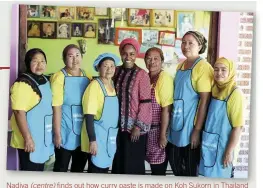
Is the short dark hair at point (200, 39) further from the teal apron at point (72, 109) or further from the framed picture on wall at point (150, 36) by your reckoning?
the teal apron at point (72, 109)

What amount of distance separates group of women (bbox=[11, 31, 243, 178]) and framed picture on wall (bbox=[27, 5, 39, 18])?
162 mm

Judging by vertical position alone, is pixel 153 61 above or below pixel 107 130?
above

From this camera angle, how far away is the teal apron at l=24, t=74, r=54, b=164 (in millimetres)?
1687

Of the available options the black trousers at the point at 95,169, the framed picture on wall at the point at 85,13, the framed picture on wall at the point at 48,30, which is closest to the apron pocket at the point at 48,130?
the black trousers at the point at 95,169

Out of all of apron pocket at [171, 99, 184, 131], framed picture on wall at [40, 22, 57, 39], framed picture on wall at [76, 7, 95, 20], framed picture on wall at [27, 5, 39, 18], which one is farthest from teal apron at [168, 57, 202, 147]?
framed picture on wall at [27, 5, 39, 18]

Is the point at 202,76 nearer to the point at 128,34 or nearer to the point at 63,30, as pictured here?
the point at 128,34

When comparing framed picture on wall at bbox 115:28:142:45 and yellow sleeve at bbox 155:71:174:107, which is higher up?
framed picture on wall at bbox 115:28:142:45

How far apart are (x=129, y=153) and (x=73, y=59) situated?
1.57 feet

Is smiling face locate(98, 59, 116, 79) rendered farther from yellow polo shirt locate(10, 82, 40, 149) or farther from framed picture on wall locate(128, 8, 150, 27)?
yellow polo shirt locate(10, 82, 40, 149)

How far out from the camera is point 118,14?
171 cm

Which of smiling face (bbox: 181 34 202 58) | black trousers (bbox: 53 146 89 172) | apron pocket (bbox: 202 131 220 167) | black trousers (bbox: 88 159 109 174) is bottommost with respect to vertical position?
black trousers (bbox: 88 159 109 174)

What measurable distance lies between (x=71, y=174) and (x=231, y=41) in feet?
3.01

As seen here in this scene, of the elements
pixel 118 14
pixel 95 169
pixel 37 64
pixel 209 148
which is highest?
pixel 118 14

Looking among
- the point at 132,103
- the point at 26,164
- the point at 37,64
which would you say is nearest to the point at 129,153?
the point at 132,103
